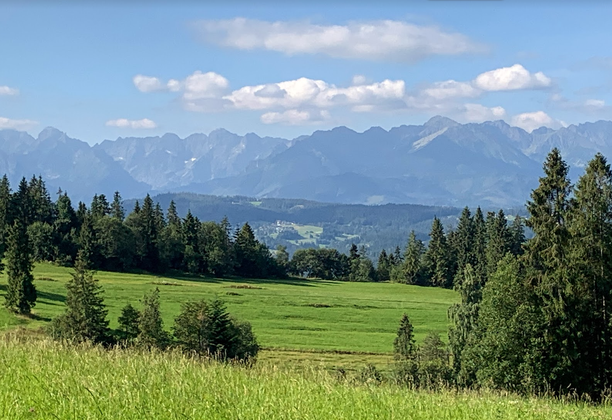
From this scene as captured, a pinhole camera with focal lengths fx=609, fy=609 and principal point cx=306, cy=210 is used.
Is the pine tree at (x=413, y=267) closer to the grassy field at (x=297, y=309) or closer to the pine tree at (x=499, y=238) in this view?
the grassy field at (x=297, y=309)

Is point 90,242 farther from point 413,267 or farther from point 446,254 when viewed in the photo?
point 446,254

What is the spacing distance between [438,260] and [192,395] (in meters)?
147

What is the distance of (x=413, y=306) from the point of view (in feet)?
335

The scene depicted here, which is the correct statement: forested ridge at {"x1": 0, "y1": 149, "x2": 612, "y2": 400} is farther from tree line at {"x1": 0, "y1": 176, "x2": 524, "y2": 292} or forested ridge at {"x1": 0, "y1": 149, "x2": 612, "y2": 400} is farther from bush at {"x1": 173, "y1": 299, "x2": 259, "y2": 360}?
tree line at {"x1": 0, "y1": 176, "x2": 524, "y2": 292}

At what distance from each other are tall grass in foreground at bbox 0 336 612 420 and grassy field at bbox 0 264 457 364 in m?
36.3

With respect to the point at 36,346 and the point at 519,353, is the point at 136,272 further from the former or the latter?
the point at 36,346

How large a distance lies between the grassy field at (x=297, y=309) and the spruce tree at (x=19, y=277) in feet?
4.78

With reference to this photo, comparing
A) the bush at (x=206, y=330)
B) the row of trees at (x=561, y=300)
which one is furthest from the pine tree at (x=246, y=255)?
the row of trees at (x=561, y=300)

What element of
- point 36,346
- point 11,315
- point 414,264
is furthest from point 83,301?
point 414,264

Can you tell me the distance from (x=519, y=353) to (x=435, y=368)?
543 inches

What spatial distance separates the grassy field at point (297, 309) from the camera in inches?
2441

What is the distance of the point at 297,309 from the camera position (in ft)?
292

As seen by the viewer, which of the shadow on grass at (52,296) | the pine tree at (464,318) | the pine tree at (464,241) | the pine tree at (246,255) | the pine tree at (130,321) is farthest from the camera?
the pine tree at (464,241)

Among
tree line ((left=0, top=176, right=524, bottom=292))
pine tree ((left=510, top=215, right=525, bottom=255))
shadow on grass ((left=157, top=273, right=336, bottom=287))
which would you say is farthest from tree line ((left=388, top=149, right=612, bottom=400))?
pine tree ((left=510, top=215, right=525, bottom=255))
